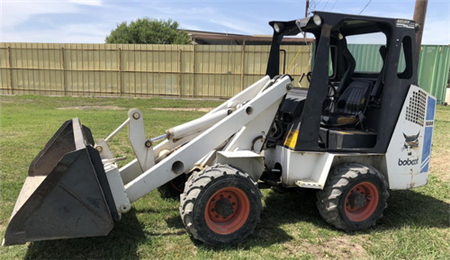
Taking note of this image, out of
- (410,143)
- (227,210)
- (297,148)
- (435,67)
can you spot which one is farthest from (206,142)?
(435,67)

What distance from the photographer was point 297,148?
4168 millimetres

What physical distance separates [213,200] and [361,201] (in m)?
1.70

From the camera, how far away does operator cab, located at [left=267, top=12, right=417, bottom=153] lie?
4125 millimetres

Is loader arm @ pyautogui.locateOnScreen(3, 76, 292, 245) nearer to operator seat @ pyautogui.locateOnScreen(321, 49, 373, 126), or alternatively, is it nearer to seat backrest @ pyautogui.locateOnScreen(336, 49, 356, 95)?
operator seat @ pyautogui.locateOnScreen(321, 49, 373, 126)

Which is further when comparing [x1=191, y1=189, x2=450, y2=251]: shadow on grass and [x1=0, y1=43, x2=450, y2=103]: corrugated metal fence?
[x1=0, y1=43, x2=450, y2=103]: corrugated metal fence

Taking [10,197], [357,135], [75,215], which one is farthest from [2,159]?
[357,135]

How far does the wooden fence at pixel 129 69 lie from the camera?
19297 millimetres

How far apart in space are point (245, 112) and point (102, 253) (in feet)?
6.72

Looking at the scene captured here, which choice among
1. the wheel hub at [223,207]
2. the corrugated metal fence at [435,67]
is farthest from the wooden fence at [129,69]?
the wheel hub at [223,207]

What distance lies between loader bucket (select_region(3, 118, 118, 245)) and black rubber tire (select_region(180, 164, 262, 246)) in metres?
0.73

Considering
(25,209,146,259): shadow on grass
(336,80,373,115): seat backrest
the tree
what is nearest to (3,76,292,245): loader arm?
(25,209,146,259): shadow on grass

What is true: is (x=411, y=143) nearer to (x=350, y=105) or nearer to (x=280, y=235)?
(x=350, y=105)

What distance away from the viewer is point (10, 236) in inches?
118

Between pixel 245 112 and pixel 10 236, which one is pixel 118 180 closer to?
pixel 10 236
